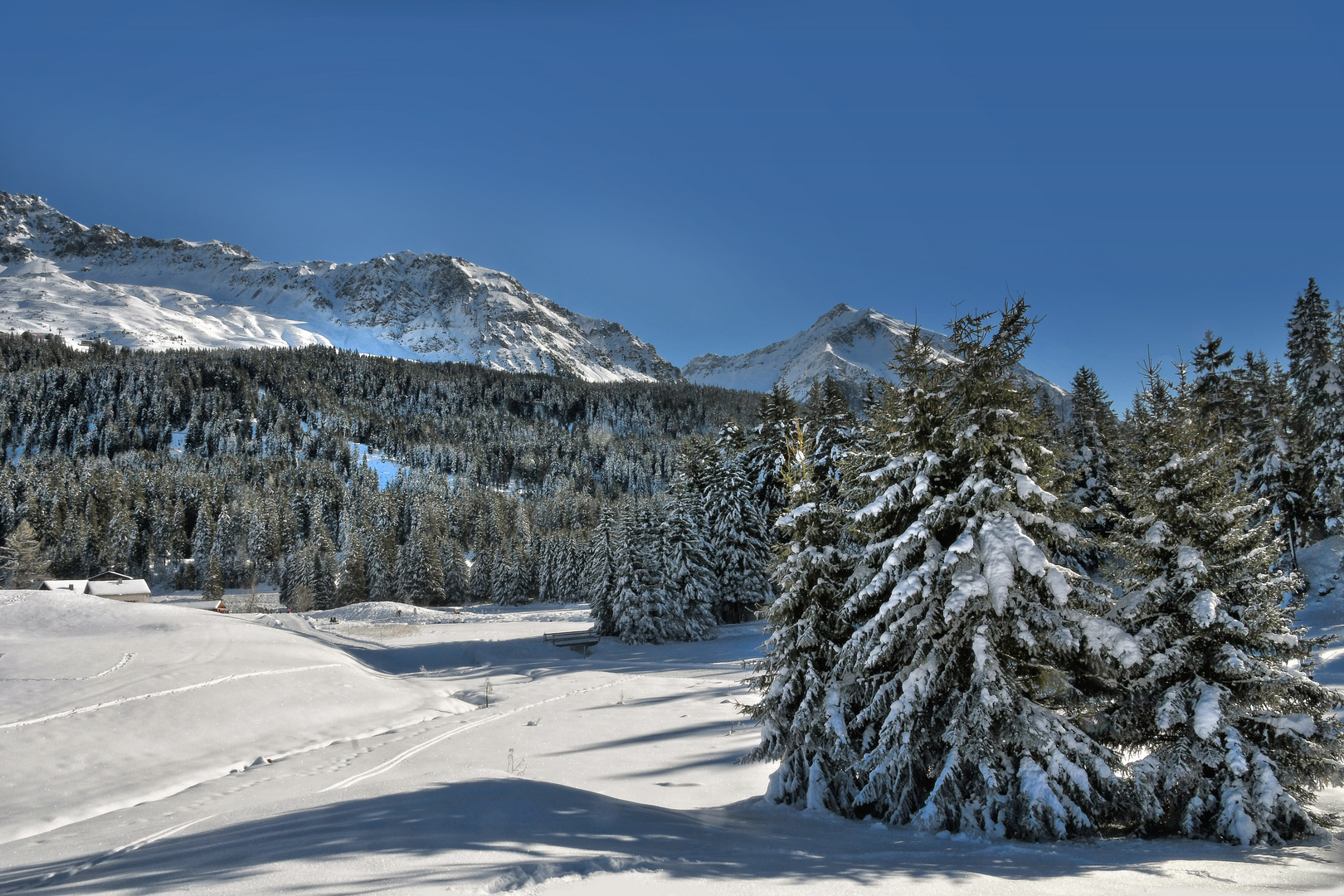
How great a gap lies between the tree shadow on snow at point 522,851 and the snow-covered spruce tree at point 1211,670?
66 centimetres

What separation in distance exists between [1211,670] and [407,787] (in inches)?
494

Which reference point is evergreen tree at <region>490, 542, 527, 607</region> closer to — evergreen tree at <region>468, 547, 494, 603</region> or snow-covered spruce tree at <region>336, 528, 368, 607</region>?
evergreen tree at <region>468, 547, 494, 603</region>

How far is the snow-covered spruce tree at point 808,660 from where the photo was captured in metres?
11.3

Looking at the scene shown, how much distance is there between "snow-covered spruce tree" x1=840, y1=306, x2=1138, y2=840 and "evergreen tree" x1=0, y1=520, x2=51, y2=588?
91363mm

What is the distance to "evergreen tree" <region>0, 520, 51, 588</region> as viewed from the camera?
2756 inches

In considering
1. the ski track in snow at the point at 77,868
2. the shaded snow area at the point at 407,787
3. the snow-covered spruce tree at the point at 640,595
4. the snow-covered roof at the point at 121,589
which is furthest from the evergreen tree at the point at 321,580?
the ski track in snow at the point at 77,868

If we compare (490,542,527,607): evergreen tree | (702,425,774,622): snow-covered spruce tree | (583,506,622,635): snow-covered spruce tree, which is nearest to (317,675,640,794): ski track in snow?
(583,506,622,635): snow-covered spruce tree

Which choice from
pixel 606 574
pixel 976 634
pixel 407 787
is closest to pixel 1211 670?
pixel 976 634

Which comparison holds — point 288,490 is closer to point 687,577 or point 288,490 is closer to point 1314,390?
point 687,577

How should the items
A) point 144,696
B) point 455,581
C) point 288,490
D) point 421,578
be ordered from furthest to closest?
point 288,490 < point 455,581 < point 421,578 < point 144,696

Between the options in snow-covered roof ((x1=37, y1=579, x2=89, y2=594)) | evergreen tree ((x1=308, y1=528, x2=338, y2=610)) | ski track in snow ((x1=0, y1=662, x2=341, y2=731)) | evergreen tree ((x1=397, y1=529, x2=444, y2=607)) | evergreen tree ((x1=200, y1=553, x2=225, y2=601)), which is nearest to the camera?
ski track in snow ((x1=0, y1=662, x2=341, y2=731))

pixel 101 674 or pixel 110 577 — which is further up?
pixel 101 674

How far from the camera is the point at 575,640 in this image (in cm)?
3700

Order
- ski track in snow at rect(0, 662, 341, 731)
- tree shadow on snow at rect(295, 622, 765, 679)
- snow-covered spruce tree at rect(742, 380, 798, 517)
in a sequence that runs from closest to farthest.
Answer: ski track in snow at rect(0, 662, 341, 731) → tree shadow on snow at rect(295, 622, 765, 679) → snow-covered spruce tree at rect(742, 380, 798, 517)
